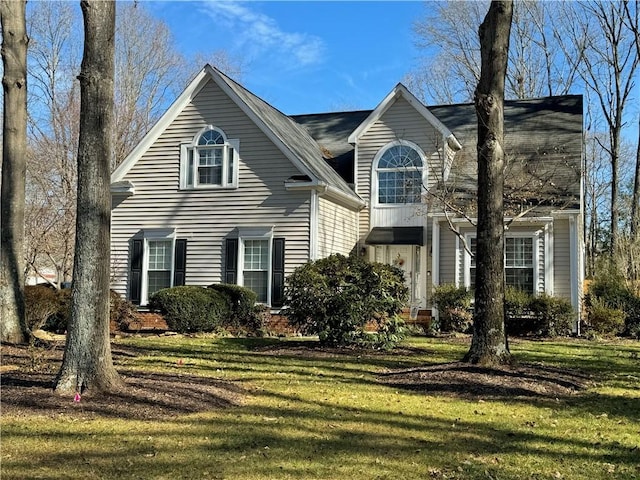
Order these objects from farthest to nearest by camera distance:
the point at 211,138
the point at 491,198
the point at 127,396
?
the point at 211,138 → the point at 491,198 → the point at 127,396

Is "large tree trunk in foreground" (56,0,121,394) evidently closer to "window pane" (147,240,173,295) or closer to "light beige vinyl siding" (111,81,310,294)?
"light beige vinyl siding" (111,81,310,294)

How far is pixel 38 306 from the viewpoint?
42.2 feet

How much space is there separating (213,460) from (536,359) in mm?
7650

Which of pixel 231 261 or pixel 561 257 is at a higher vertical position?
pixel 561 257

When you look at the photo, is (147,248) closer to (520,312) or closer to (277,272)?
(277,272)

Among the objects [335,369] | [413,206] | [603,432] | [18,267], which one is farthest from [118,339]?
[603,432]

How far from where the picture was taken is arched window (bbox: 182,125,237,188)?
17.4 m

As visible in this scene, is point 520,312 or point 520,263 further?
point 520,263

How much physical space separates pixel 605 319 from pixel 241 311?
903 cm

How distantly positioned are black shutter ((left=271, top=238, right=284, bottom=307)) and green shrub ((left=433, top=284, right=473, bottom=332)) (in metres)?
4.04

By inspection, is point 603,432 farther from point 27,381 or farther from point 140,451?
point 27,381

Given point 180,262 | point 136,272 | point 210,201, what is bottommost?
point 136,272

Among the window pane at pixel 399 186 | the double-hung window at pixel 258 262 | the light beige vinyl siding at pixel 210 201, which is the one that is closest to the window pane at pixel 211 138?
the light beige vinyl siding at pixel 210 201

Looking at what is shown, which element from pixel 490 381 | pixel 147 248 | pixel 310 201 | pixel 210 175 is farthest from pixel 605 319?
pixel 147 248
